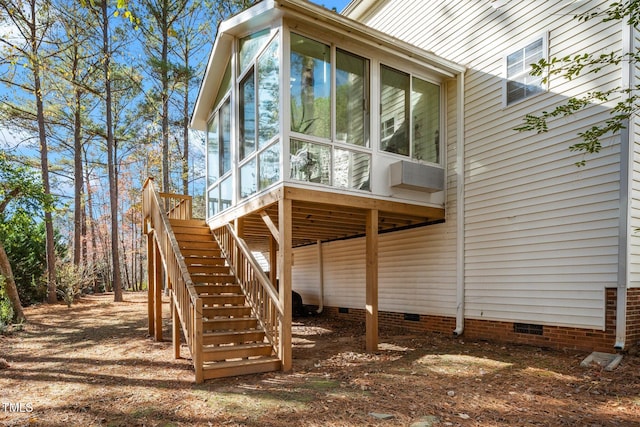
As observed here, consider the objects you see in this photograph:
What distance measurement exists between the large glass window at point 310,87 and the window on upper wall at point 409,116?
4.02 ft

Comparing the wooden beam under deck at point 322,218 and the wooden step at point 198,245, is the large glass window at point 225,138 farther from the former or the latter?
the wooden step at point 198,245

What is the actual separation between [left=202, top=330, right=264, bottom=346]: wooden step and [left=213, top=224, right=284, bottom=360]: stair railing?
0.57 ft

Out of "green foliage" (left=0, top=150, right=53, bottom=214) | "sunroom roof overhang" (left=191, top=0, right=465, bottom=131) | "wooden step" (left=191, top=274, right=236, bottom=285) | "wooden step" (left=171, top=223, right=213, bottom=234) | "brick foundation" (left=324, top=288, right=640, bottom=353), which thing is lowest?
"brick foundation" (left=324, top=288, right=640, bottom=353)

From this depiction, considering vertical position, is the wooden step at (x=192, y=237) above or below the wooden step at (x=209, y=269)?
above

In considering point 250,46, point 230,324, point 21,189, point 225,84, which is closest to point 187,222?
point 225,84

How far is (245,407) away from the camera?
3.90 metres

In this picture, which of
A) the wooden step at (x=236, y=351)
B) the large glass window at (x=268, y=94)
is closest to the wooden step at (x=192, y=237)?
the large glass window at (x=268, y=94)

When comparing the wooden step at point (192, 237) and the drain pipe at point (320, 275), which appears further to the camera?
the drain pipe at point (320, 275)

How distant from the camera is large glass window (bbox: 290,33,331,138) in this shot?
5.95 meters

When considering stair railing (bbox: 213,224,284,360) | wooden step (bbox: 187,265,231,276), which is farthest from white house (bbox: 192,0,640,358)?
wooden step (bbox: 187,265,231,276)

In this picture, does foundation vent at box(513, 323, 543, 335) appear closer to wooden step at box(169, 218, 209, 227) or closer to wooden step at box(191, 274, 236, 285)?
wooden step at box(191, 274, 236, 285)

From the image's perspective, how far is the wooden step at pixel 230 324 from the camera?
5805 mm

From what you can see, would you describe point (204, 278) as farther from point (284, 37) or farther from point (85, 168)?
point (85, 168)

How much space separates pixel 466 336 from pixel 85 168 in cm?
2492
